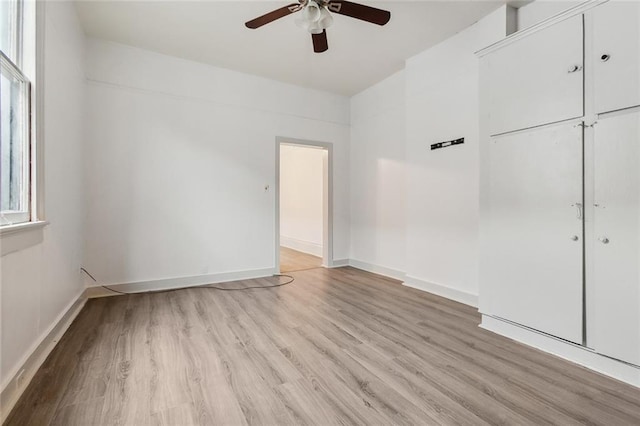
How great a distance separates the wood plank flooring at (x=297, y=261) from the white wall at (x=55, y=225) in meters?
2.81

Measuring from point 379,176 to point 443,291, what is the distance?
6.50ft

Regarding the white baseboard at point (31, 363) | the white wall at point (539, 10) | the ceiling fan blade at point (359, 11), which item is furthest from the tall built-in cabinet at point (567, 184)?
the white baseboard at point (31, 363)

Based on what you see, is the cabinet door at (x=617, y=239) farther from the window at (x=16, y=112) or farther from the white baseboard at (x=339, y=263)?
the window at (x=16, y=112)

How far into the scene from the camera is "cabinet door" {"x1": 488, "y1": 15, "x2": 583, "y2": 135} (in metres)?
2.06

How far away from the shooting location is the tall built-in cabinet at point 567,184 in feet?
5.98

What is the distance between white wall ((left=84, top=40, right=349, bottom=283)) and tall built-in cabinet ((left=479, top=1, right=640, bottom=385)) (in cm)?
294

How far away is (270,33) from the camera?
10.6ft

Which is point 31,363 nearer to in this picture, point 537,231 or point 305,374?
point 305,374

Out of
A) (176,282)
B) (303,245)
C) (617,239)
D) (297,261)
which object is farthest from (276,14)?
(303,245)

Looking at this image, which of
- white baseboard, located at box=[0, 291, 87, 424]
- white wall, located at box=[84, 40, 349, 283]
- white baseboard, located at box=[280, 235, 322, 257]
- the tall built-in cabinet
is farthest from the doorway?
the tall built-in cabinet

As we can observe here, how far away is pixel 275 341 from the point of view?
7.52 feet

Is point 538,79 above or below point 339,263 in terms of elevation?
above

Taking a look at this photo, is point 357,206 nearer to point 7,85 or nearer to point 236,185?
point 236,185

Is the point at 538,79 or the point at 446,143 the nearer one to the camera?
the point at 538,79
